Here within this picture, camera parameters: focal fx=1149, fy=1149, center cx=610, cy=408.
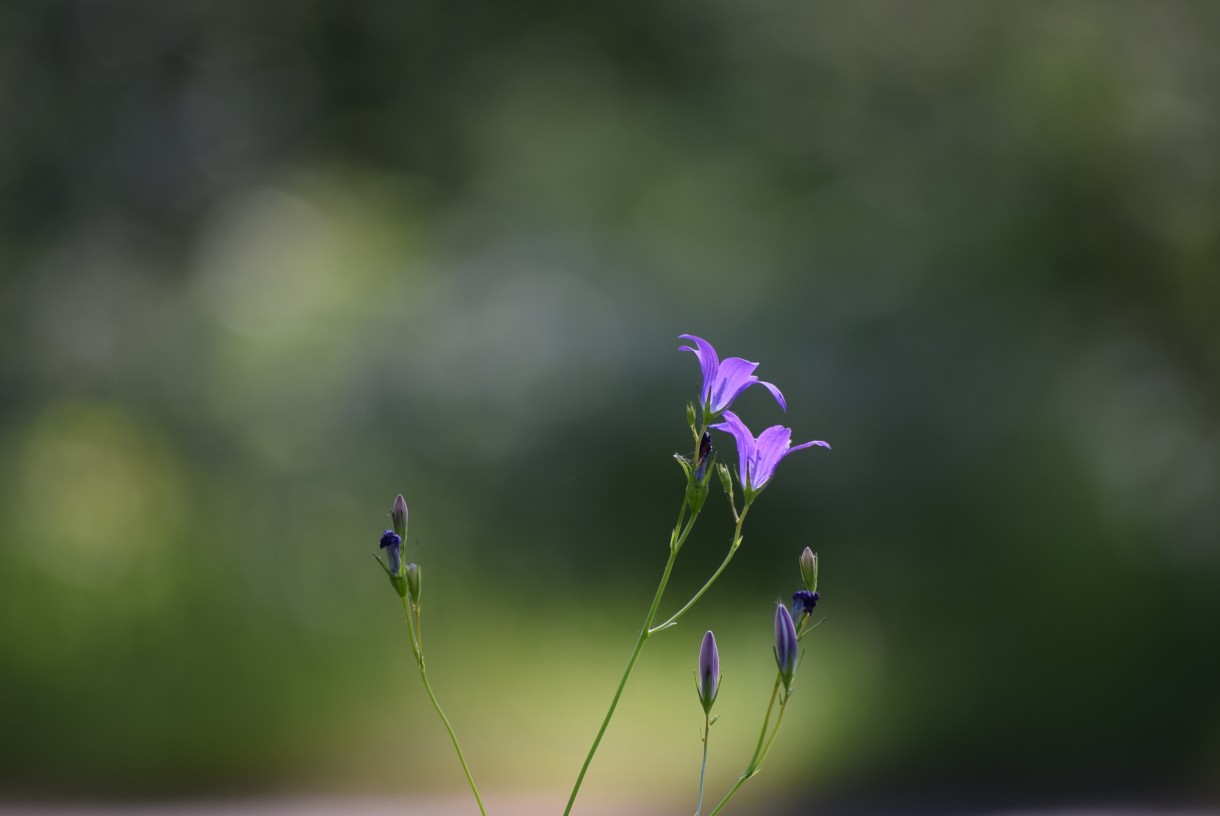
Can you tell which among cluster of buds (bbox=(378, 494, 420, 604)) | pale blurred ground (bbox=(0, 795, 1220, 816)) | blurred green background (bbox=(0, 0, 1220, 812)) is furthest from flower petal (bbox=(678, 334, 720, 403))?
blurred green background (bbox=(0, 0, 1220, 812))

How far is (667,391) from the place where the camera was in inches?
180

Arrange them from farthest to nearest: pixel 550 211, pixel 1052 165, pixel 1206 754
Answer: pixel 550 211 < pixel 1052 165 < pixel 1206 754

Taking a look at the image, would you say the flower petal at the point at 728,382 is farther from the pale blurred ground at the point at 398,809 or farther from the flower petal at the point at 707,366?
the pale blurred ground at the point at 398,809

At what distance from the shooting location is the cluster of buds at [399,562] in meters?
0.90

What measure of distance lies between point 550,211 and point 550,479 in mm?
1617

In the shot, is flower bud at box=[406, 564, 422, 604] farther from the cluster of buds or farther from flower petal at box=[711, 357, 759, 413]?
flower petal at box=[711, 357, 759, 413]

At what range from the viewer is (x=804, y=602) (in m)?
0.93

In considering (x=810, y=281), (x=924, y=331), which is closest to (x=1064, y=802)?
(x=924, y=331)

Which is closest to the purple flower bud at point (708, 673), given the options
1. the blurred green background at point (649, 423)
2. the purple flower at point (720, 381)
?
the purple flower at point (720, 381)

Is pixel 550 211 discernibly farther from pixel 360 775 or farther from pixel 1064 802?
pixel 1064 802

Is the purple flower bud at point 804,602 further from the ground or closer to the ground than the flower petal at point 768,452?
closer to the ground

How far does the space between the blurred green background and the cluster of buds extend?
10.4 ft

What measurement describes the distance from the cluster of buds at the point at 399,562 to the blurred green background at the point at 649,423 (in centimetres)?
318

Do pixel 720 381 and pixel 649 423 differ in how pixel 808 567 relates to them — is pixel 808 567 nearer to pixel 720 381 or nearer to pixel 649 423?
pixel 720 381
